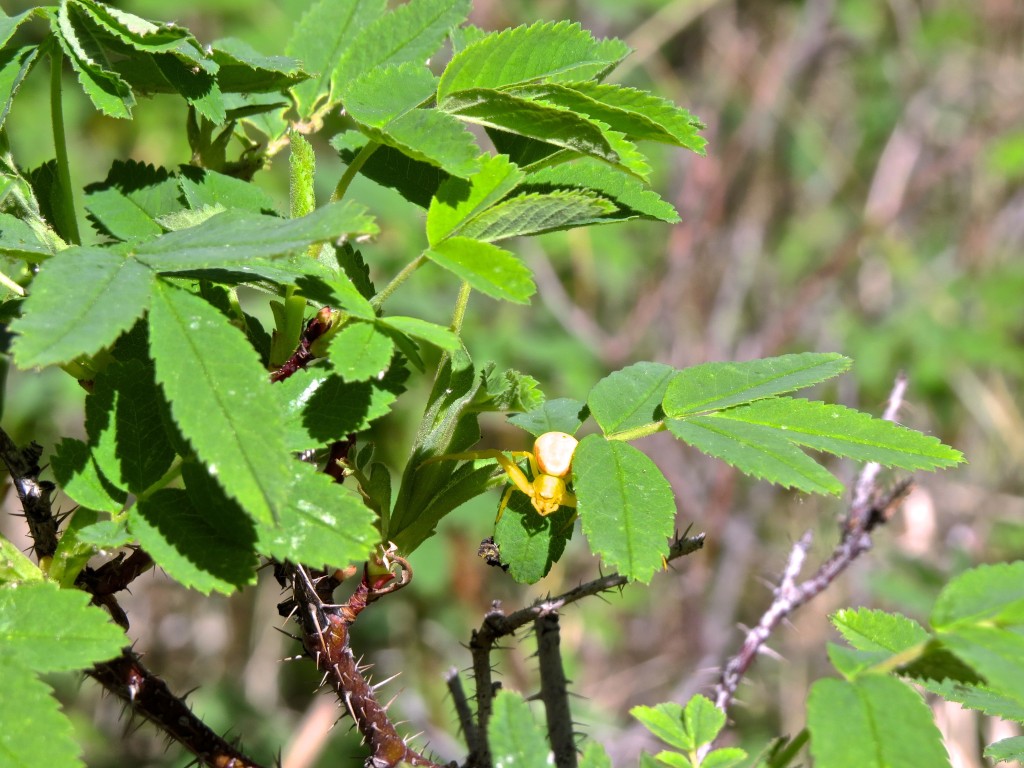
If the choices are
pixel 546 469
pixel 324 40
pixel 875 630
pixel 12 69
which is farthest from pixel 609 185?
pixel 12 69

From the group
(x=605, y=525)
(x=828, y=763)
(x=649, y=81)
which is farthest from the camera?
(x=649, y=81)

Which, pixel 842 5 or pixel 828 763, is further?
pixel 842 5

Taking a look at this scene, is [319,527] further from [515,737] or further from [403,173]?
[403,173]

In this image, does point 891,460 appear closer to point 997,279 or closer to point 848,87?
point 997,279

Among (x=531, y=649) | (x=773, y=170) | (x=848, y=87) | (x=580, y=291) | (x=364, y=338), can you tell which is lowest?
(x=531, y=649)

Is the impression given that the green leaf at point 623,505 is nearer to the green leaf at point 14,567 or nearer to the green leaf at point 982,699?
the green leaf at point 982,699

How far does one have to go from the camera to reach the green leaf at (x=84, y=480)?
0.94 metres

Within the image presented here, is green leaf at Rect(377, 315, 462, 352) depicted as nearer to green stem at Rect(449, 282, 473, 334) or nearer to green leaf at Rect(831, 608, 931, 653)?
green stem at Rect(449, 282, 473, 334)

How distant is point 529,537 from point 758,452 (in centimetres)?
25

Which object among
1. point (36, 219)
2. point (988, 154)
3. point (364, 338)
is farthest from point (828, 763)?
point (988, 154)

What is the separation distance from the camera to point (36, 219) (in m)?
1.00

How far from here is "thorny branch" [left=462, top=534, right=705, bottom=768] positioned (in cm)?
104

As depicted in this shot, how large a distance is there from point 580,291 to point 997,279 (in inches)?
71.8

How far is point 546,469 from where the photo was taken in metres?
1.00
